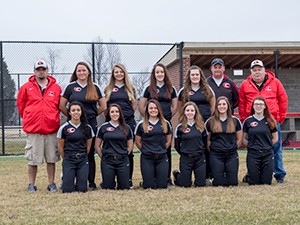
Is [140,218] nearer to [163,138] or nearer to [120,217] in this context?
[120,217]

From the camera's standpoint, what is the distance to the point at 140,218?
4273 mm

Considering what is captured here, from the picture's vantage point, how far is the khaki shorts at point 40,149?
20.2ft

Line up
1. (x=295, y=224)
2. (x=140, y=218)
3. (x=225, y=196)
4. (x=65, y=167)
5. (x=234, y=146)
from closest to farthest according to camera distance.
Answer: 1. (x=295, y=224)
2. (x=140, y=218)
3. (x=225, y=196)
4. (x=65, y=167)
5. (x=234, y=146)

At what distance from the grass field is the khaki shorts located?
467 mm

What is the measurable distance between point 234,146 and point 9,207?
3.29 m

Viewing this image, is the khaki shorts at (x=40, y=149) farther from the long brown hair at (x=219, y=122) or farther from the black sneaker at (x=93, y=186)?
the long brown hair at (x=219, y=122)

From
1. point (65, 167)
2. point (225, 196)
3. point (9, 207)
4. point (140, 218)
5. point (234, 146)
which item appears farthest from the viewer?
point (234, 146)

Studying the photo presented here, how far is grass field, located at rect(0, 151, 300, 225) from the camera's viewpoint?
Answer: 13.9ft

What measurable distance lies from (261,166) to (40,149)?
3279 millimetres

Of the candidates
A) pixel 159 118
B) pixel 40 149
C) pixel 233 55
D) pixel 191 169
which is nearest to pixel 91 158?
pixel 40 149

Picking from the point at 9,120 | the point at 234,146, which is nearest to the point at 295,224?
the point at 234,146

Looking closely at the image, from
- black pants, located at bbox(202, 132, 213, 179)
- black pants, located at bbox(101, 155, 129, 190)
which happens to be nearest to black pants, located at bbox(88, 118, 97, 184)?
black pants, located at bbox(101, 155, 129, 190)

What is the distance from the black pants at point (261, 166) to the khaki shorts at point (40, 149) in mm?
2914

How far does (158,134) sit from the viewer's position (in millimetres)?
6289
